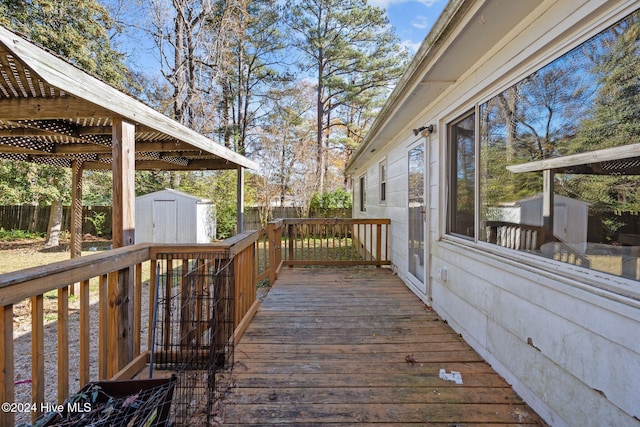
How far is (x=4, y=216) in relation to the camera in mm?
12406

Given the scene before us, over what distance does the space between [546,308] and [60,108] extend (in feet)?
12.4

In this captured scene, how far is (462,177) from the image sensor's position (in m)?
3.00

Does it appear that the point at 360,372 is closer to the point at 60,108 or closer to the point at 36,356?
the point at 36,356

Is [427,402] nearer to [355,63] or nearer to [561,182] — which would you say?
[561,182]

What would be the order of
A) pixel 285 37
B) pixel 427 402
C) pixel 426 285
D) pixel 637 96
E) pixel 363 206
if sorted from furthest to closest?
1. pixel 285 37
2. pixel 363 206
3. pixel 426 285
4. pixel 427 402
5. pixel 637 96

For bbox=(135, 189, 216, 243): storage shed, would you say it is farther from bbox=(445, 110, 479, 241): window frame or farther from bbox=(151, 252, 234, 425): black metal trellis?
bbox=(445, 110, 479, 241): window frame

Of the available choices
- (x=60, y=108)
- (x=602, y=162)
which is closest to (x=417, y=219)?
(x=602, y=162)

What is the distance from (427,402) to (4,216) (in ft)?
55.3

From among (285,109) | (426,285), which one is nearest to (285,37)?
(285,109)

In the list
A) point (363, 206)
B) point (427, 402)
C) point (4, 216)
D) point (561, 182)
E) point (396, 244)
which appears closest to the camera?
point (561, 182)

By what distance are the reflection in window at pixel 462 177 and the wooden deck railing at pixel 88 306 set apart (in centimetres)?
209

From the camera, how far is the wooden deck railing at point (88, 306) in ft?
4.30

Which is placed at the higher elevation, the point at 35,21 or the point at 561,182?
the point at 35,21

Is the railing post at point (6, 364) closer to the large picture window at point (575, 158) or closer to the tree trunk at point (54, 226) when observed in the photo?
the large picture window at point (575, 158)
